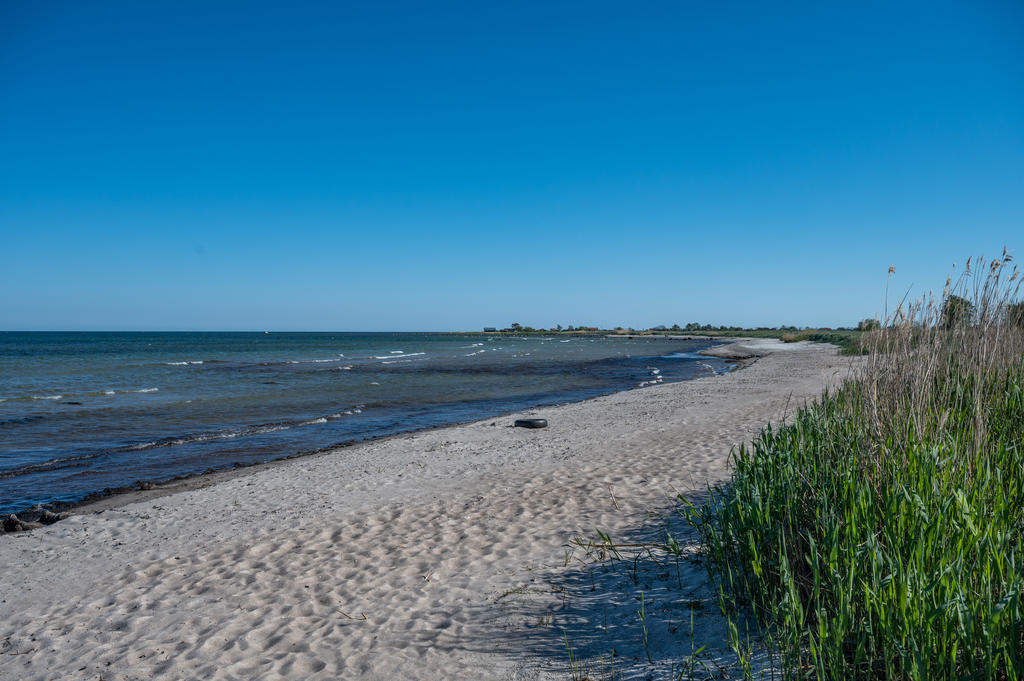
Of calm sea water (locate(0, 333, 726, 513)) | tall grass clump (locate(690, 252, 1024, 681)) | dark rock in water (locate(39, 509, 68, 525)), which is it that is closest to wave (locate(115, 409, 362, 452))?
calm sea water (locate(0, 333, 726, 513))

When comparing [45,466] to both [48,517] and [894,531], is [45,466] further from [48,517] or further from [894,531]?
[894,531]

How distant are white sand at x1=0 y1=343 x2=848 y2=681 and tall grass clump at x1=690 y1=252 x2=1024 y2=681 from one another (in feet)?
2.38

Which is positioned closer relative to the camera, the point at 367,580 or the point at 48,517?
the point at 367,580

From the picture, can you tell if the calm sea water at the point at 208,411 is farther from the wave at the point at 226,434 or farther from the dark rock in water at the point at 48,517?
the dark rock in water at the point at 48,517

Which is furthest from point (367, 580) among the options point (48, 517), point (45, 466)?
point (45, 466)

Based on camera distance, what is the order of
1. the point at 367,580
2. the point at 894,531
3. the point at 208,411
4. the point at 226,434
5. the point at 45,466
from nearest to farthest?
the point at 894,531, the point at 367,580, the point at 45,466, the point at 226,434, the point at 208,411

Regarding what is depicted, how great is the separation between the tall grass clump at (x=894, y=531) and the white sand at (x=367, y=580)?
2.38 feet

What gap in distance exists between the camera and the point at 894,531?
352 cm

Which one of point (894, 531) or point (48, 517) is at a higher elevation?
point (894, 531)

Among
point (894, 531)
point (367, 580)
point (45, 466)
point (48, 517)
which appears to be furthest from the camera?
point (45, 466)

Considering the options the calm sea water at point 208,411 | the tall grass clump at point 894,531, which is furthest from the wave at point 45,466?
the tall grass clump at point 894,531

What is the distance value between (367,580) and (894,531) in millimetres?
4500

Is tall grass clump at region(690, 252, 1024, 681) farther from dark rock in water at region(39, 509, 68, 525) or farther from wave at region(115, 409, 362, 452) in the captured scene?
wave at region(115, 409, 362, 452)

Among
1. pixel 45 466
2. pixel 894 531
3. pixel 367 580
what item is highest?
pixel 894 531
